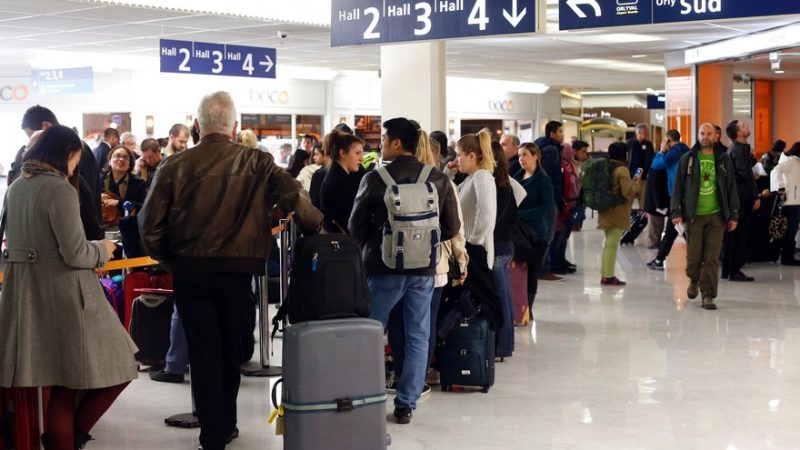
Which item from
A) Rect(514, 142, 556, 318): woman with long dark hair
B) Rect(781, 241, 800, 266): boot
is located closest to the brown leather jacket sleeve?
Rect(514, 142, 556, 318): woman with long dark hair

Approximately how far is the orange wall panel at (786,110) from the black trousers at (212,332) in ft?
64.7

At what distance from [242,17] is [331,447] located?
9251mm

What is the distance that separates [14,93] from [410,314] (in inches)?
660

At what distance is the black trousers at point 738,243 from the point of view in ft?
38.0

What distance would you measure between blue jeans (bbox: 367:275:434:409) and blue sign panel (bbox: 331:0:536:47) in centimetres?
335

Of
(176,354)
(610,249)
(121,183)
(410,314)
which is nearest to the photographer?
(410,314)

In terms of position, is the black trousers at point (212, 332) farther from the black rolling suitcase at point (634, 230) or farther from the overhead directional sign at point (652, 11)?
the black rolling suitcase at point (634, 230)

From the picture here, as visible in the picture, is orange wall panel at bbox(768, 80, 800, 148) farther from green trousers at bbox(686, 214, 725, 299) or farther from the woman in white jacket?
green trousers at bbox(686, 214, 725, 299)

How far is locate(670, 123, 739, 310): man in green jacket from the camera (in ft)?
30.5

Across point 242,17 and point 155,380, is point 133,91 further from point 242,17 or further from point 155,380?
point 155,380

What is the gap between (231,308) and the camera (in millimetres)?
4797

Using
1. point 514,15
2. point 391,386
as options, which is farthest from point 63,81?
point 391,386

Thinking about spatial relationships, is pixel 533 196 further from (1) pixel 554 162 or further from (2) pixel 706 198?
(1) pixel 554 162

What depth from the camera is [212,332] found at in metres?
4.80
